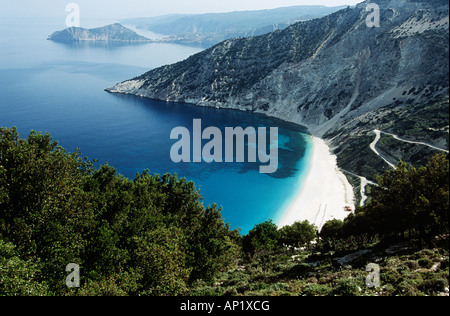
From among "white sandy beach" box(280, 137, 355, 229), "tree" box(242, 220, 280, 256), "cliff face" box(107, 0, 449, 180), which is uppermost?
"cliff face" box(107, 0, 449, 180)

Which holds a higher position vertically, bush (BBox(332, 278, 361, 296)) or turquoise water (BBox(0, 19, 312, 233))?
turquoise water (BBox(0, 19, 312, 233))

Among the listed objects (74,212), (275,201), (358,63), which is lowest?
(275,201)

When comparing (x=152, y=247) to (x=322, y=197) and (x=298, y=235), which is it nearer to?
(x=298, y=235)

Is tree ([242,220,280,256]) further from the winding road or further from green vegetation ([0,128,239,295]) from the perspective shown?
the winding road

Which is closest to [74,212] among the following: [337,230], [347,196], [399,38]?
[337,230]

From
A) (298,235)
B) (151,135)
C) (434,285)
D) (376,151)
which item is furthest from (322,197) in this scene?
(151,135)

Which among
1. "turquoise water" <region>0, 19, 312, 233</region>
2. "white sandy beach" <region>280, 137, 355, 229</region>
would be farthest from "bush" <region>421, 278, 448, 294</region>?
"turquoise water" <region>0, 19, 312, 233</region>

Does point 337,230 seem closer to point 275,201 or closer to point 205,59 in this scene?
point 275,201

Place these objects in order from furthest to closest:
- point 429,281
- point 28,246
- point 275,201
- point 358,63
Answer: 1. point 358,63
2. point 275,201
3. point 28,246
4. point 429,281
